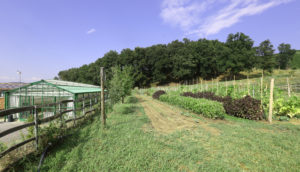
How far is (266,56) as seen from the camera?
43156 millimetres

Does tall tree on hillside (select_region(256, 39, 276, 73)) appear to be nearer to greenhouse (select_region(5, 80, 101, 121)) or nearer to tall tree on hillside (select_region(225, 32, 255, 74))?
tall tree on hillside (select_region(225, 32, 255, 74))

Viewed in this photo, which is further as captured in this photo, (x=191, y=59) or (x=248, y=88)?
(x=191, y=59)

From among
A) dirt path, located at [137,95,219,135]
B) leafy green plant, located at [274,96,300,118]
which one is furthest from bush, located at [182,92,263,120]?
dirt path, located at [137,95,219,135]

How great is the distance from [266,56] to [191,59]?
80.6 ft

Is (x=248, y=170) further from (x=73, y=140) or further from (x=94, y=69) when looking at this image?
(x=94, y=69)

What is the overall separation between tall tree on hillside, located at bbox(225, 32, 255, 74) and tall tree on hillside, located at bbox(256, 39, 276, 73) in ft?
11.5

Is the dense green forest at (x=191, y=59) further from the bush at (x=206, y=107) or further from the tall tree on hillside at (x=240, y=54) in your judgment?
the bush at (x=206, y=107)

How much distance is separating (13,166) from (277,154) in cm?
632

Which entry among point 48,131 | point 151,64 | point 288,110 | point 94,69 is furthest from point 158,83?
point 48,131

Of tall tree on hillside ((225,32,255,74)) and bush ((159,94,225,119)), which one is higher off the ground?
tall tree on hillside ((225,32,255,74))

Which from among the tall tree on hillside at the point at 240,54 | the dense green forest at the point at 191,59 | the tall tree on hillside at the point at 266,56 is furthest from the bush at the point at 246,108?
the tall tree on hillside at the point at 266,56

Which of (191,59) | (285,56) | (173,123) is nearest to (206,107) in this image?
(173,123)

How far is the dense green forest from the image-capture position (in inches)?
1607

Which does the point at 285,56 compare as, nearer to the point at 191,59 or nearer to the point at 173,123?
the point at 191,59
